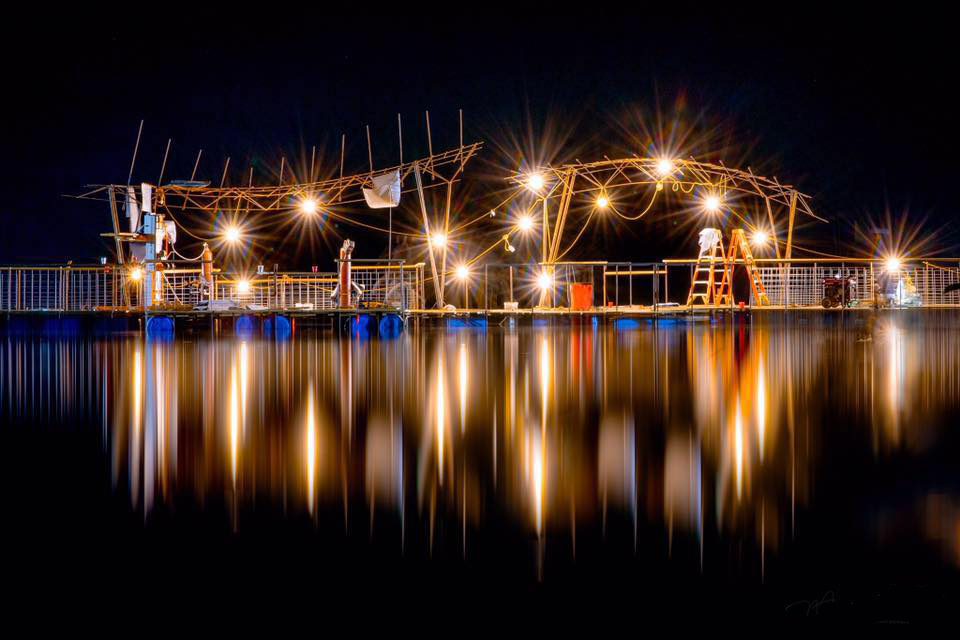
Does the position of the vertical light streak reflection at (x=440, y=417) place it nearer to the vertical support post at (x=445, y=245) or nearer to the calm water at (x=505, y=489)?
the calm water at (x=505, y=489)

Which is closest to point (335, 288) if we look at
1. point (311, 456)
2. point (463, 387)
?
point (463, 387)

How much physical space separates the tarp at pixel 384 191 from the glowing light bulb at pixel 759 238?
923 cm

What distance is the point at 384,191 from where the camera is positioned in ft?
54.9

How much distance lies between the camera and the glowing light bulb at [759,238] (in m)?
20.1

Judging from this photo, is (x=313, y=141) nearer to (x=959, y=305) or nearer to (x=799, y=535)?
(x=959, y=305)

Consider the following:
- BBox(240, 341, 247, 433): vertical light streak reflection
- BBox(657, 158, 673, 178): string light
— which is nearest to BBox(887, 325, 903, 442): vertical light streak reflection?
BBox(240, 341, 247, 433): vertical light streak reflection

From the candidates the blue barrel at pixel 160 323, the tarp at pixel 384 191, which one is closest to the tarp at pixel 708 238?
the tarp at pixel 384 191

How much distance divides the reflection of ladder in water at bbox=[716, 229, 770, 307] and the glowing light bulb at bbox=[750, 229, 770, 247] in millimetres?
1213

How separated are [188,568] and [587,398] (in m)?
2.99

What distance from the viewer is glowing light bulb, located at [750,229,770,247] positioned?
792 inches

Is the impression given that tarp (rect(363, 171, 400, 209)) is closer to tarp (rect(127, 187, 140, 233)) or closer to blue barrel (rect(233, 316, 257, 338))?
blue barrel (rect(233, 316, 257, 338))

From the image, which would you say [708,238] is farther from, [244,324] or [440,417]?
[440,417]

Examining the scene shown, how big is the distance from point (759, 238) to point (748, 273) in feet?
6.62

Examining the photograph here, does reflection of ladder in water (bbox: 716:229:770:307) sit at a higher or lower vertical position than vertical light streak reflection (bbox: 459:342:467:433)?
higher
